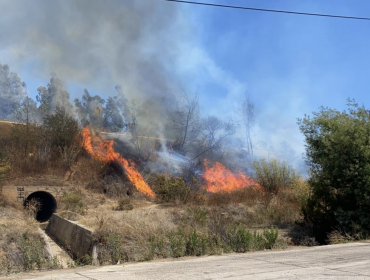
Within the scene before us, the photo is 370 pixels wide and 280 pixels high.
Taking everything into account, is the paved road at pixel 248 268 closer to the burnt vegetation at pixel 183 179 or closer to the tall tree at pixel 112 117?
the burnt vegetation at pixel 183 179

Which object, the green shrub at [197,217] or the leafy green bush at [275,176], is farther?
the leafy green bush at [275,176]

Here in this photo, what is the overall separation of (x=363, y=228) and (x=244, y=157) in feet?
91.5

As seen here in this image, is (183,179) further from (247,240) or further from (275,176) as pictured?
(247,240)

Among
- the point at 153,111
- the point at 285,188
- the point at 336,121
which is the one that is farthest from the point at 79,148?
the point at 336,121

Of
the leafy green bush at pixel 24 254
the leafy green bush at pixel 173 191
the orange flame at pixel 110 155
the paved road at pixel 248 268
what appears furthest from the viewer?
the orange flame at pixel 110 155

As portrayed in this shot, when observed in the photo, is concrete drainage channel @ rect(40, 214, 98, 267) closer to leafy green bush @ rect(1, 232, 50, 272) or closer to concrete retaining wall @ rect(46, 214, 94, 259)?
concrete retaining wall @ rect(46, 214, 94, 259)

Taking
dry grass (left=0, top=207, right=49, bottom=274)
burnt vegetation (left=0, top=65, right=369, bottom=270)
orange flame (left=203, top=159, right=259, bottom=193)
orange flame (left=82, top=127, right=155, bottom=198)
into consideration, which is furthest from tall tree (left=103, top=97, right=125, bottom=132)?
dry grass (left=0, top=207, right=49, bottom=274)

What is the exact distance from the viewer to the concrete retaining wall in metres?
12.3

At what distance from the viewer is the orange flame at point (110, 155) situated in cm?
2814

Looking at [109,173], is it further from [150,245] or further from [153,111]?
[150,245]

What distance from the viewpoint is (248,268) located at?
7.54 metres

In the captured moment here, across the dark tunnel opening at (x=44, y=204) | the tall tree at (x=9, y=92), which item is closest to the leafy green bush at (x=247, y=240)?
the dark tunnel opening at (x=44, y=204)

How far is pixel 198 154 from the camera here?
36.5 meters

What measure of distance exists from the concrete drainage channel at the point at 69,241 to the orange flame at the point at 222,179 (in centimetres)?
1231
